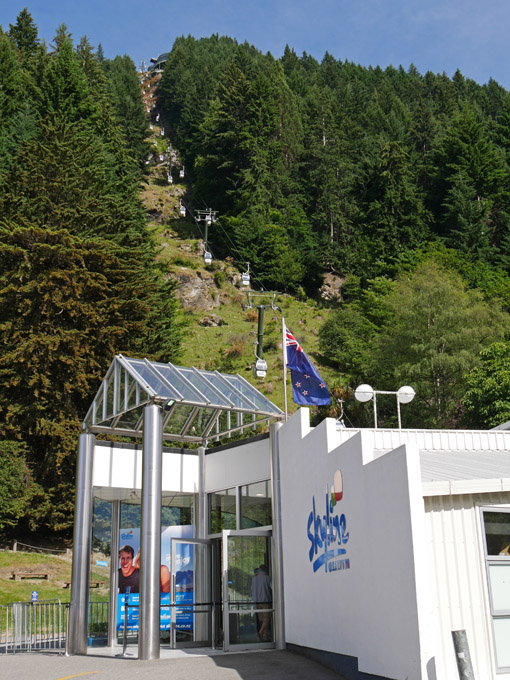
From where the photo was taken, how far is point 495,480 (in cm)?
879

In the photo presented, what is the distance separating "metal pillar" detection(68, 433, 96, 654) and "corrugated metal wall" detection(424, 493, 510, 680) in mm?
8086

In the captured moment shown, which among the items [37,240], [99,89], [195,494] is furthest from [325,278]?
[195,494]

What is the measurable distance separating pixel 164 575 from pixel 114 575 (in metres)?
1.21

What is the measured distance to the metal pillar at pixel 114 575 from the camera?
614 inches

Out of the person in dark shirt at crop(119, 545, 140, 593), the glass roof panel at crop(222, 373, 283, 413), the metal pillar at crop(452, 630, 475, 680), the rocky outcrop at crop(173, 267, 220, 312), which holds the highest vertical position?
the rocky outcrop at crop(173, 267, 220, 312)

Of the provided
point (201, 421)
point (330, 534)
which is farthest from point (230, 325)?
point (330, 534)

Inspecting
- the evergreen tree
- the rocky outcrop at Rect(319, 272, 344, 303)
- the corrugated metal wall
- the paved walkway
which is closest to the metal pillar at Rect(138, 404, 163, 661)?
the paved walkway

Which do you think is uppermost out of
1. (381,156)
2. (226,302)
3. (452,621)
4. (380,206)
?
(381,156)

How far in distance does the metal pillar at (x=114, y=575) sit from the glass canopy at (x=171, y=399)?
206 cm

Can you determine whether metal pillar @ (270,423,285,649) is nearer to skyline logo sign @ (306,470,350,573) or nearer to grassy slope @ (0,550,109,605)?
skyline logo sign @ (306,470,350,573)

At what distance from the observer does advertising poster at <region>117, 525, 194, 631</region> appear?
49.5 ft

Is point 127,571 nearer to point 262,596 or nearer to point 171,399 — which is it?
point 262,596

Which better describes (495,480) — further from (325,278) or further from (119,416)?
(325,278)

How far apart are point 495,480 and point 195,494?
30.0ft
